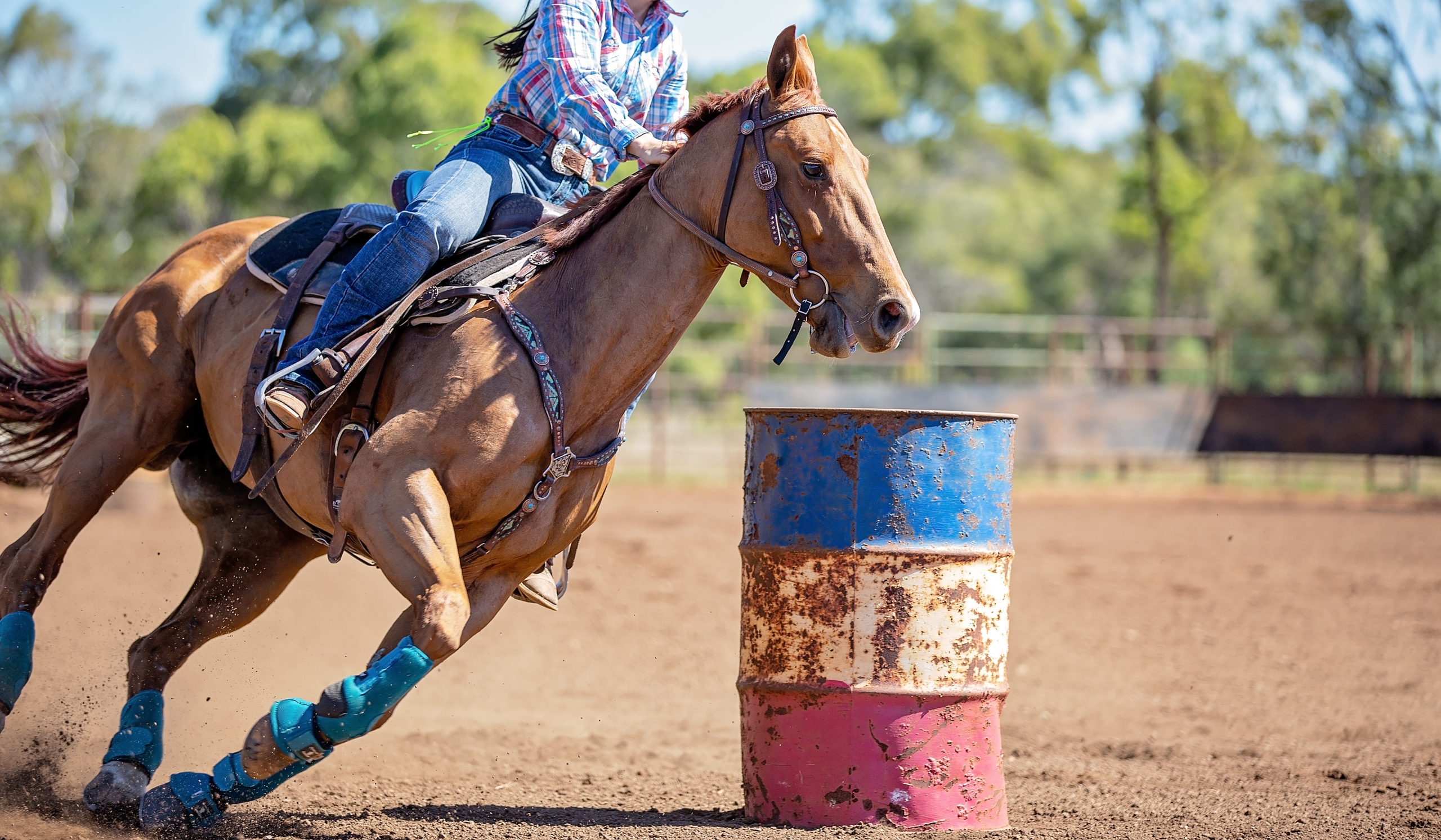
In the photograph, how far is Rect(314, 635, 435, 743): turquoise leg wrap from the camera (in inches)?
129

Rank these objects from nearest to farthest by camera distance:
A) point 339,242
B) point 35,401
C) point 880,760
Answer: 1. point 880,760
2. point 339,242
3. point 35,401

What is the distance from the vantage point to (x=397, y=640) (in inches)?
139

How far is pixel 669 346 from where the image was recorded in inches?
147

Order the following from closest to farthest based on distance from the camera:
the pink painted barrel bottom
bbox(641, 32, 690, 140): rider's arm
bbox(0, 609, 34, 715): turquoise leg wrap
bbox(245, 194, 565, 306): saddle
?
the pink painted barrel bottom < bbox(245, 194, 565, 306): saddle < bbox(0, 609, 34, 715): turquoise leg wrap < bbox(641, 32, 690, 140): rider's arm

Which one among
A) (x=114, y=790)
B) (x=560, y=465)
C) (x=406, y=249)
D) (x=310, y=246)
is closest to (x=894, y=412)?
(x=560, y=465)

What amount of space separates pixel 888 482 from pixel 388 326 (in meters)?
1.54

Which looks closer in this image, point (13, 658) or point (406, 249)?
point (406, 249)

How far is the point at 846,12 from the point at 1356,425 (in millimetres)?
38133

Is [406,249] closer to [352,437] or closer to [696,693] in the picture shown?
[352,437]

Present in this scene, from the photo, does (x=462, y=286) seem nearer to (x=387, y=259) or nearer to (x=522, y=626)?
(x=387, y=259)

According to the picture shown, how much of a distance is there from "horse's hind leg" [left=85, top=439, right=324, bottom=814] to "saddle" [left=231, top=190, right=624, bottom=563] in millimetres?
629

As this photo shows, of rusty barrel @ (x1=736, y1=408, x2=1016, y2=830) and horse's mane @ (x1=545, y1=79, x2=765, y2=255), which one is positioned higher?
horse's mane @ (x1=545, y1=79, x2=765, y2=255)

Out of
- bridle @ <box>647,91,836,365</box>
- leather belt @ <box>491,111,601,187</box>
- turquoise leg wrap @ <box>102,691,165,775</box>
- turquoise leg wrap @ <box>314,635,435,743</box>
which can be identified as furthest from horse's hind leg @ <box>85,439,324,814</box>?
bridle @ <box>647,91,836,365</box>

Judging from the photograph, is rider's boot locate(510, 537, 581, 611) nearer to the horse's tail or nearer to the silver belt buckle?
the silver belt buckle
